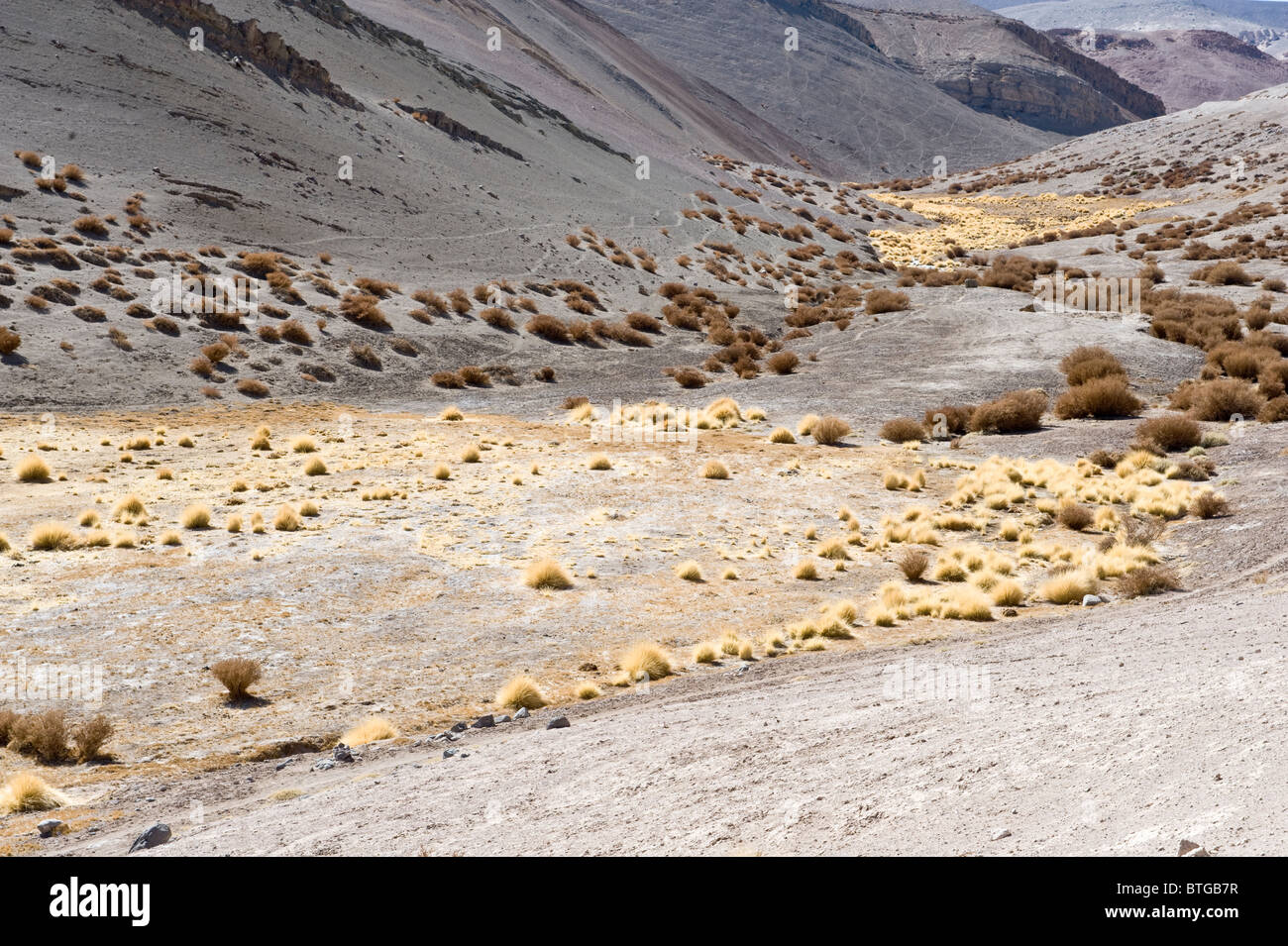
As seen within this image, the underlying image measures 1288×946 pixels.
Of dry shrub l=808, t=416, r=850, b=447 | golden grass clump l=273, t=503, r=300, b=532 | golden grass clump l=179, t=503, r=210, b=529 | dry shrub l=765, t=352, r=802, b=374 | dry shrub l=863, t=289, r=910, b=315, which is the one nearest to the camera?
golden grass clump l=179, t=503, r=210, b=529

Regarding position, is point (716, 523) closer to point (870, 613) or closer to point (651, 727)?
point (870, 613)

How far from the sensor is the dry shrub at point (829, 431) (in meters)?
23.4

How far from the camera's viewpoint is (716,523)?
54.7ft

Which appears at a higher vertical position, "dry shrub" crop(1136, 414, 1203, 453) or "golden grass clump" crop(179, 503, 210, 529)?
"dry shrub" crop(1136, 414, 1203, 453)

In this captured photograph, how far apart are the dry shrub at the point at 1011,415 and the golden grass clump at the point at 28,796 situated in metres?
21.9

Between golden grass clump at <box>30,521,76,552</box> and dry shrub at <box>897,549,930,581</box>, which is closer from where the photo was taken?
golden grass clump at <box>30,521,76,552</box>

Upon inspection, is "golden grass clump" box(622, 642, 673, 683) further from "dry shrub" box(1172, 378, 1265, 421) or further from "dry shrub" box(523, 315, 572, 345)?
"dry shrub" box(523, 315, 572, 345)

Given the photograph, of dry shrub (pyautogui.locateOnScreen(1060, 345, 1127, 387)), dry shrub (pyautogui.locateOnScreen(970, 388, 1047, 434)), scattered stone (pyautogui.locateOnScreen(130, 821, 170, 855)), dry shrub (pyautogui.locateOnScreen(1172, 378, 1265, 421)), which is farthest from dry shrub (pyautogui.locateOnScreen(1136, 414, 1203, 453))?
scattered stone (pyautogui.locateOnScreen(130, 821, 170, 855))

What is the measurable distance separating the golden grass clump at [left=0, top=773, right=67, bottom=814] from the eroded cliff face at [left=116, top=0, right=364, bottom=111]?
152 ft

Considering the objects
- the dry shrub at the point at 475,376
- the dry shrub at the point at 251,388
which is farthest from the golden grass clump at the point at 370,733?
the dry shrub at the point at 475,376

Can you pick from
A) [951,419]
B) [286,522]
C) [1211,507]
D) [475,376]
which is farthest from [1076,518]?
[475,376]

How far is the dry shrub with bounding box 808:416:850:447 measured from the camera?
76.7 feet

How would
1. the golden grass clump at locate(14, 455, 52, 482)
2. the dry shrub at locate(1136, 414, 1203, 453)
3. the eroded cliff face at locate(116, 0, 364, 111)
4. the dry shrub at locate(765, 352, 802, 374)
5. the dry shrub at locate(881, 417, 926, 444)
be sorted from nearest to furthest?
the golden grass clump at locate(14, 455, 52, 482) < the dry shrub at locate(1136, 414, 1203, 453) < the dry shrub at locate(881, 417, 926, 444) < the dry shrub at locate(765, 352, 802, 374) < the eroded cliff face at locate(116, 0, 364, 111)

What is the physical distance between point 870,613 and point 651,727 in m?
5.64
